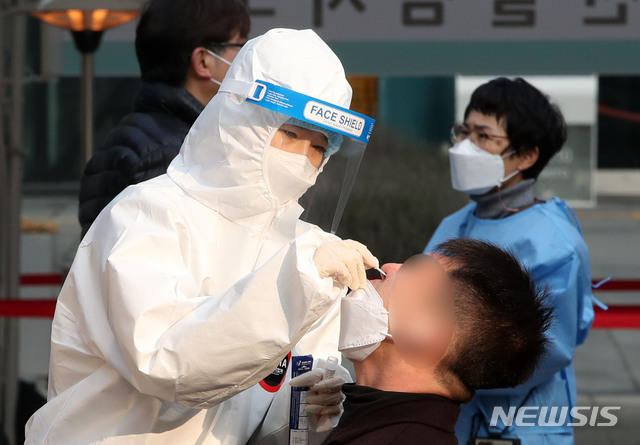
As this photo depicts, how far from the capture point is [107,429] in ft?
6.63

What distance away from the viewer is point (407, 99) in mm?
8672

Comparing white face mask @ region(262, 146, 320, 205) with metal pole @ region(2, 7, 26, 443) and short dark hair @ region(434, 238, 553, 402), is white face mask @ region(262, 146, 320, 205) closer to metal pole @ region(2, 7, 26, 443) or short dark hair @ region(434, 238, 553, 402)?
short dark hair @ region(434, 238, 553, 402)

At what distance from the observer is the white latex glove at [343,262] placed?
5.96 ft

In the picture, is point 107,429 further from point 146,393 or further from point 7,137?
point 7,137

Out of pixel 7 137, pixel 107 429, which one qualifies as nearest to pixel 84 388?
pixel 107 429

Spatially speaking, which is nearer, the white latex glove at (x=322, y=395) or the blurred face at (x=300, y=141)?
the white latex glove at (x=322, y=395)

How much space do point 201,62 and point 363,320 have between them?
1386 mm

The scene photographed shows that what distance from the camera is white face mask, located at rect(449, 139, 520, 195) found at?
3.63 metres

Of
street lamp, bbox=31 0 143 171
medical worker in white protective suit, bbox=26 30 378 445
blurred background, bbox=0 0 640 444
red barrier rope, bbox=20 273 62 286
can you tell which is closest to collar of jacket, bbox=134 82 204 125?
medical worker in white protective suit, bbox=26 30 378 445

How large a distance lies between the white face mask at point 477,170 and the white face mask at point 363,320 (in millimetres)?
1717

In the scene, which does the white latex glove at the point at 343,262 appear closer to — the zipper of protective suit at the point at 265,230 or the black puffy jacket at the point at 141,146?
the zipper of protective suit at the point at 265,230

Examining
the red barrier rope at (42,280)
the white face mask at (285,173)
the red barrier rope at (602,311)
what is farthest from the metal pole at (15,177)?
Result: the white face mask at (285,173)

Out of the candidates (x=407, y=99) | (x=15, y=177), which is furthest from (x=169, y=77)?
(x=407, y=99)

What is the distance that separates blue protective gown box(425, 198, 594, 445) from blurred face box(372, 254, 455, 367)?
3.48 ft
